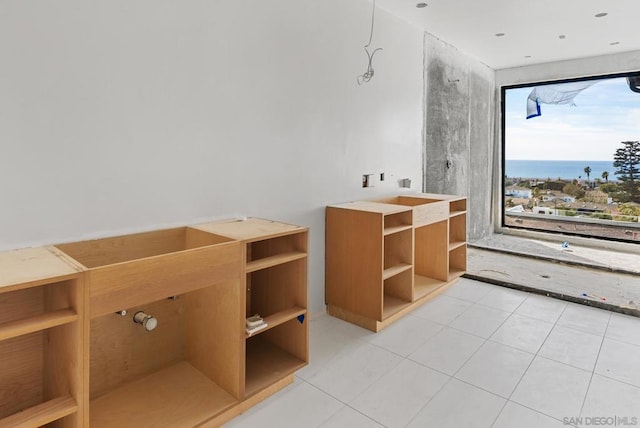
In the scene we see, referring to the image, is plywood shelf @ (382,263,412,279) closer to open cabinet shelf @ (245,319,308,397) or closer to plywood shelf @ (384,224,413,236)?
plywood shelf @ (384,224,413,236)

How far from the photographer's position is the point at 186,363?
7.41 feet

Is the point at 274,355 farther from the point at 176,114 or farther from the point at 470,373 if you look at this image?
the point at 176,114

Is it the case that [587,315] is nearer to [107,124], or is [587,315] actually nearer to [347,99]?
[347,99]

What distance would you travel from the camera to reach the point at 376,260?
2.81m

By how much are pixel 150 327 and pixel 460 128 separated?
4.85 meters

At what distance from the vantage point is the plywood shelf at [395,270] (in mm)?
2928

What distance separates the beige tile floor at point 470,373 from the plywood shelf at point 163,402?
0.19 metres

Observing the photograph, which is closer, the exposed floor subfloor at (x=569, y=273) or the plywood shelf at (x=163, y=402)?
the plywood shelf at (x=163, y=402)

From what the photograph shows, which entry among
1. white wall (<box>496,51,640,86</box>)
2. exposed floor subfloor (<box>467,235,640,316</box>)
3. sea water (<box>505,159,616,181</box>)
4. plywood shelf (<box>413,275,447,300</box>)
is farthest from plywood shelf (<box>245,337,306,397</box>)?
white wall (<box>496,51,640,86</box>)

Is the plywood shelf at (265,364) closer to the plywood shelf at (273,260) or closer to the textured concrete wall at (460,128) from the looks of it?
the plywood shelf at (273,260)

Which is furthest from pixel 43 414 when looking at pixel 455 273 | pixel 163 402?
pixel 455 273

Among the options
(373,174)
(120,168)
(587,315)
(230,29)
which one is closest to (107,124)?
(120,168)

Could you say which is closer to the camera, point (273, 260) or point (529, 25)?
point (273, 260)

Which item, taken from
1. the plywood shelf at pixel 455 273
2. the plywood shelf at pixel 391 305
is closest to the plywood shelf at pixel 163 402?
the plywood shelf at pixel 391 305
